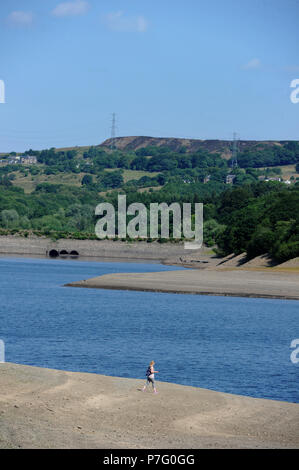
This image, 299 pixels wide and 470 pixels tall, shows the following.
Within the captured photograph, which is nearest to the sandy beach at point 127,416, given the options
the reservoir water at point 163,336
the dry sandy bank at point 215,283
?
the reservoir water at point 163,336

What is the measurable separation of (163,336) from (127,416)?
28727 mm

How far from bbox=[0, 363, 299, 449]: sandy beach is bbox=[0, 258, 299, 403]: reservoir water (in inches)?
187

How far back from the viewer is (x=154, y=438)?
29.3m

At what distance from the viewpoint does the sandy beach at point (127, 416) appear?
28844 millimetres

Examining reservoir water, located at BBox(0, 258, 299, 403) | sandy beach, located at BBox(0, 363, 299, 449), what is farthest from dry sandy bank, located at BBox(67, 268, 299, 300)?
sandy beach, located at BBox(0, 363, 299, 449)

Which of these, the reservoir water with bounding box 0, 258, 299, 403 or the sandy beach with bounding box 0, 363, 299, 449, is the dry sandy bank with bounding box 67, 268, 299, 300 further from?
the sandy beach with bounding box 0, 363, 299, 449

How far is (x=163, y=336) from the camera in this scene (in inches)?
2413

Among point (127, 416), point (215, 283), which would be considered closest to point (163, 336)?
point (127, 416)

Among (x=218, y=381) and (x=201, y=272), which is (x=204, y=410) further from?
(x=201, y=272)

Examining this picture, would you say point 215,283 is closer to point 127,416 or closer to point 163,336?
point 163,336

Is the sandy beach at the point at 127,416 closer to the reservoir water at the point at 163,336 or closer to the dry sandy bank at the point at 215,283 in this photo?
the reservoir water at the point at 163,336

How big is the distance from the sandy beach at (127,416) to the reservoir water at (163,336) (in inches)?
187

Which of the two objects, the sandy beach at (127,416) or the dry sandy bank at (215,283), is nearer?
the sandy beach at (127,416)
